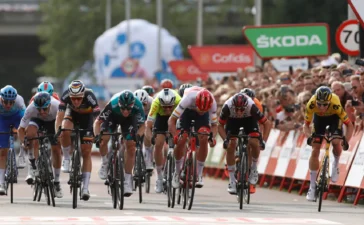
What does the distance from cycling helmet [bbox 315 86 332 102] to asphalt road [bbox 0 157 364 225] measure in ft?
5.07

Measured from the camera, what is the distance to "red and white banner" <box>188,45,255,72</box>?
43.8 meters

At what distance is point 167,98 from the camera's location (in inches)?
888

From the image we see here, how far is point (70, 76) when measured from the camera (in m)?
91.6

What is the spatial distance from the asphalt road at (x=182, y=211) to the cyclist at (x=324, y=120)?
56 cm

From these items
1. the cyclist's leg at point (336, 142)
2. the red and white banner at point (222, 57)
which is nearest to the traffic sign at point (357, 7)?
the cyclist's leg at point (336, 142)

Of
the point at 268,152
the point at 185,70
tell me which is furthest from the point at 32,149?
the point at 185,70

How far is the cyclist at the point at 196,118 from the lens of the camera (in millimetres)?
21297

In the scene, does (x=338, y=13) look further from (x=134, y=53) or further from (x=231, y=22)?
(x=231, y=22)

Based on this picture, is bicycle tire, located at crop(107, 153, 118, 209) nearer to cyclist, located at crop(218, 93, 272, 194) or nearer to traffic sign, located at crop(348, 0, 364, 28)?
cyclist, located at crop(218, 93, 272, 194)

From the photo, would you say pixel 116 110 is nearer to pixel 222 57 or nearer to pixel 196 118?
pixel 196 118

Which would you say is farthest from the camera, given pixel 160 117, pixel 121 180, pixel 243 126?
pixel 160 117

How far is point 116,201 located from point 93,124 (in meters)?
1.62

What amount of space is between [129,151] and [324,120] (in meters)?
2.81

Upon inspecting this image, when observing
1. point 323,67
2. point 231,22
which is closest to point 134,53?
point 231,22
